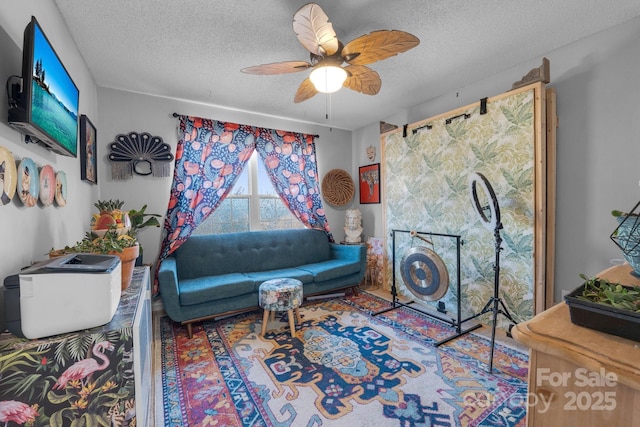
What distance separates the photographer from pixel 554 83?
2.27 meters

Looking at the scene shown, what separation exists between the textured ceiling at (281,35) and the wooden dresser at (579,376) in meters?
1.89

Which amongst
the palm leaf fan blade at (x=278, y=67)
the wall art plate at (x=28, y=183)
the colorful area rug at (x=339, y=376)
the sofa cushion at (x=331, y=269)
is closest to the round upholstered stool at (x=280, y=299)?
the colorful area rug at (x=339, y=376)

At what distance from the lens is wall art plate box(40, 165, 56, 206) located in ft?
4.35

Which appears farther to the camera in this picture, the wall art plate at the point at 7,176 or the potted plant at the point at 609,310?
the wall art plate at the point at 7,176

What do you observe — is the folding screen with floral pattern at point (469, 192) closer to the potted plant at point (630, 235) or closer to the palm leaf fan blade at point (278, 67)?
the potted plant at point (630, 235)

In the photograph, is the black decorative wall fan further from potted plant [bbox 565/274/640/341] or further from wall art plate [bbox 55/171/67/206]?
potted plant [bbox 565/274/640/341]

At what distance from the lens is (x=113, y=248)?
135 cm

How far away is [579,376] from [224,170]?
132 inches

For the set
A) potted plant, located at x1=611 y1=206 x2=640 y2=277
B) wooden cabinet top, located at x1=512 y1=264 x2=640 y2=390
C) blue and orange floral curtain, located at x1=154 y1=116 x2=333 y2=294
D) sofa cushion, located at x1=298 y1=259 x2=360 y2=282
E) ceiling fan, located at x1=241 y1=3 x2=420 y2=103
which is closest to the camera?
wooden cabinet top, located at x1=512 y1=264 x2=640 y2=390

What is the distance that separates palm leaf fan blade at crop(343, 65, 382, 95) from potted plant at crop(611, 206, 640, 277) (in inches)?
63.0

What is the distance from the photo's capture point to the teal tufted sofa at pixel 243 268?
2.50m

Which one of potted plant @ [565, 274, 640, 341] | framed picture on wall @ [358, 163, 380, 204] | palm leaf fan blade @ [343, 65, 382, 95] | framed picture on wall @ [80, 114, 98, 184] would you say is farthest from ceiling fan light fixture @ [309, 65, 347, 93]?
framed picture on wall @ [358, 163, 380, 204]

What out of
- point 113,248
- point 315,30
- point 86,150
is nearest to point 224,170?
point 86,150

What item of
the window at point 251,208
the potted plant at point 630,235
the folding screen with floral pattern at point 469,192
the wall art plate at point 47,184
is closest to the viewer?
the potted plant at point 630,235
